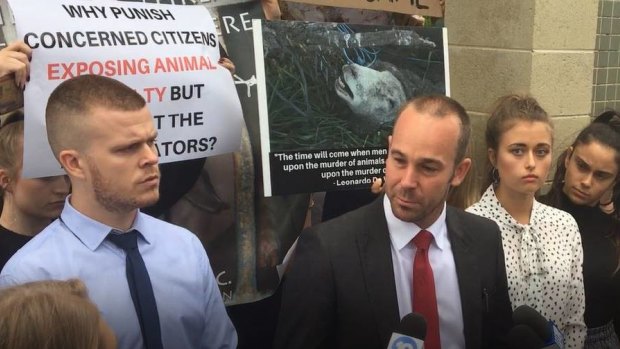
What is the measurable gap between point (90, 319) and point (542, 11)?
154 inches

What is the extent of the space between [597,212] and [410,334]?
76.6 inches

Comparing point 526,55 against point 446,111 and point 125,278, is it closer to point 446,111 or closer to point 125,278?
point 446,111

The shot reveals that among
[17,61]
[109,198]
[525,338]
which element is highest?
[17,61]

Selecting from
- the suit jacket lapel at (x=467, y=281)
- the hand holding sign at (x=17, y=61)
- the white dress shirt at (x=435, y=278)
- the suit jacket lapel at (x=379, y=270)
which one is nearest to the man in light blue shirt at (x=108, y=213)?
the hand holding sign at (x=17, y=61)

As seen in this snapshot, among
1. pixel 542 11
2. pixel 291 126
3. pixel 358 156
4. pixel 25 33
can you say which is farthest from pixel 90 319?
pixel 542 11

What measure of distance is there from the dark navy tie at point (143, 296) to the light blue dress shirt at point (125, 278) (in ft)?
0.05

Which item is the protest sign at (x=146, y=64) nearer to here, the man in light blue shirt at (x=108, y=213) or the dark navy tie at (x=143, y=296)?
the man in light blue shirt at (x=108, y=213)

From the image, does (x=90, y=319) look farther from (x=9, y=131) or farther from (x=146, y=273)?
(x=9, y=131)

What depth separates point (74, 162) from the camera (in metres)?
2.16

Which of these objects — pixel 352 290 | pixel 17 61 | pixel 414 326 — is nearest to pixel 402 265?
pixel 352 290

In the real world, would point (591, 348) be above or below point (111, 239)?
below

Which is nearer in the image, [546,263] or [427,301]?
[427,301]

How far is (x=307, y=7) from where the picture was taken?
3.51 metres

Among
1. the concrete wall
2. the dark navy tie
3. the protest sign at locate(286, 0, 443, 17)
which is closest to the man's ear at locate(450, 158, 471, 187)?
the dark navy tie
